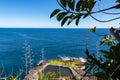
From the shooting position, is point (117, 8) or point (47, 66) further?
point (47, 66)

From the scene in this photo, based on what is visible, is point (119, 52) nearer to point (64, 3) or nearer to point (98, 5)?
point (98, 5)

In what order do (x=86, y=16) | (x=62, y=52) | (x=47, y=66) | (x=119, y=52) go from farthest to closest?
1. (x=62, y=52)
2. (x=47, y=66)
3. (x=86, y=16)
4. (x=119, y=52)

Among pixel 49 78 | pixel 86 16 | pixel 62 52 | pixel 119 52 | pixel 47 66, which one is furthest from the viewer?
pixel 62 52

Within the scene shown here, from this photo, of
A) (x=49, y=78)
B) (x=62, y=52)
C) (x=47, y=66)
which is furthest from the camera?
(x=62, y=52)

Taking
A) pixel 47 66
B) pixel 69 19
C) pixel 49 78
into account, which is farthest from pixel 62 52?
pixel 69 19

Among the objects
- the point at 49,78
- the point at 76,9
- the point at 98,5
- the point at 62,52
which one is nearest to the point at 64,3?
the point at 76,9

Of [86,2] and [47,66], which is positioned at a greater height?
[86,2]

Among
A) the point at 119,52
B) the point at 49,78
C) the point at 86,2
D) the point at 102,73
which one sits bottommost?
the point at 49,78

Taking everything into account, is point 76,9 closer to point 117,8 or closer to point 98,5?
point 98,5

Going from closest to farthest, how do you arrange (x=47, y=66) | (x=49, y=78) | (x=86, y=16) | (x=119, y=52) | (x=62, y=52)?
(x=119, y=52), (x=86, y=16), (x=49, y=78), (x=47, y=66), (x=62, y=52)
